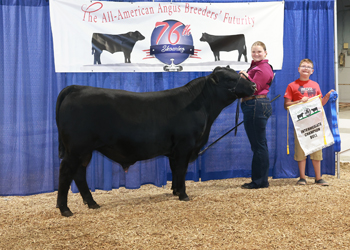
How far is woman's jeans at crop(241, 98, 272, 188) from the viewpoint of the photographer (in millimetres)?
3863

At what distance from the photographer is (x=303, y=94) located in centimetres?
412

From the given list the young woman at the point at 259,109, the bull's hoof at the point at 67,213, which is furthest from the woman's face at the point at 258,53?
the bull's hoof at the point at 67,213

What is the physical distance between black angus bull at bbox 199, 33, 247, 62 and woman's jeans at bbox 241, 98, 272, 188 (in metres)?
0.73

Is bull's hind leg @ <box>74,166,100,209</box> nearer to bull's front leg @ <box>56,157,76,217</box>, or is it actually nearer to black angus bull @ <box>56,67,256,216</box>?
black angus bull @ <box>56,67,256,216</box>

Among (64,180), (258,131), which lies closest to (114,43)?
(64,180)

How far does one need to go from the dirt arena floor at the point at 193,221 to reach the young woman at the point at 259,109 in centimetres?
26

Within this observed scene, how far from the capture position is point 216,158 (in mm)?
4531

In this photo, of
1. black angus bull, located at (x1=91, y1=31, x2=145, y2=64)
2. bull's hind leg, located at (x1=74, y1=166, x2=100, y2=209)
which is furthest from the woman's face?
bull's hind leg, located at (x1=74, y1=166, x2=100, y2=209)

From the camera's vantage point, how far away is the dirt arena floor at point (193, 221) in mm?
2449

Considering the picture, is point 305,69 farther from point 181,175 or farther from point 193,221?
point 193,221

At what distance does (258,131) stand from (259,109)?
0.25 metres

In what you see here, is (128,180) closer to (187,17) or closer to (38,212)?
(38,212)

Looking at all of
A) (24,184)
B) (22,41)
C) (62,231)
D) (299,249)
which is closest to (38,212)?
(62,231)

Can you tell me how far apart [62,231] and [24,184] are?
5.52 feet
